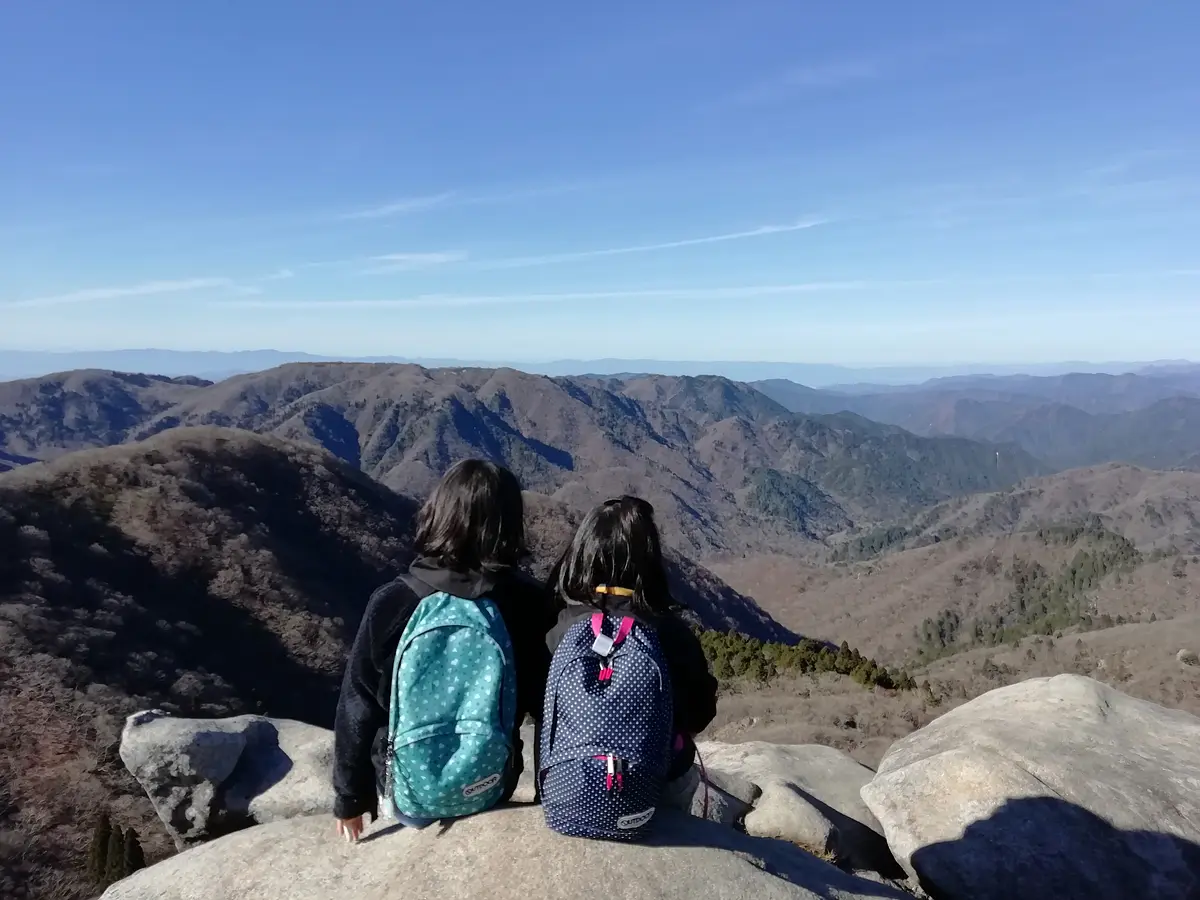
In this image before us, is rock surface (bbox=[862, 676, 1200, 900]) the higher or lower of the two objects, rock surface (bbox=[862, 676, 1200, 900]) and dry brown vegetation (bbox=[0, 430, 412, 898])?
the higher

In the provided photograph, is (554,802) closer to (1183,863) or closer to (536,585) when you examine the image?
(536,585)

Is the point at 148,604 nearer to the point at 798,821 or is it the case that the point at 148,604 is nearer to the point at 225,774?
the point at 225,774

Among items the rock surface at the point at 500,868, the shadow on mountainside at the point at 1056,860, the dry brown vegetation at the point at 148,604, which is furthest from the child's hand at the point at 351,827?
the dry brown vegetation at the point at 148,604

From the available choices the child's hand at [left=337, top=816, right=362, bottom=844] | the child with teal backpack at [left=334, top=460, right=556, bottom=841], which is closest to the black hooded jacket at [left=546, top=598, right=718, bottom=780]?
the child with teal backpack at [left=334, top=460, right=556, bottom=841]

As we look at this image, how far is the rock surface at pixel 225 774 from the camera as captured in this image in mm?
10281

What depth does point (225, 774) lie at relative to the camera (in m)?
10.8

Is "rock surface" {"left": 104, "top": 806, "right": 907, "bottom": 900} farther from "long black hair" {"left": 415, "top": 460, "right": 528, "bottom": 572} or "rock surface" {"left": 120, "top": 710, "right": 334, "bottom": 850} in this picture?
"rock surface" {"left": 120, "top": 710, "right": 334, "bottom": 850}

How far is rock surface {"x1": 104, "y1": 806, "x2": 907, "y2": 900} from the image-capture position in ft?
15.5

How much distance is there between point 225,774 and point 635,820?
28.2ft

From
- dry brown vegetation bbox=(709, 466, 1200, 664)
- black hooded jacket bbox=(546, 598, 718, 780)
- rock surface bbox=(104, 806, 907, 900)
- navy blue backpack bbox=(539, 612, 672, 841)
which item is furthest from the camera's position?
dry brown vegetation bbox=(709, 466, 1200, 664)

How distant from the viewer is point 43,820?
23906mm

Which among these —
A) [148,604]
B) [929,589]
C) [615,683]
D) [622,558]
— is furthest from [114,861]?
[929,589]

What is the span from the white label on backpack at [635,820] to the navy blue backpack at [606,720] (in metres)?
0.04

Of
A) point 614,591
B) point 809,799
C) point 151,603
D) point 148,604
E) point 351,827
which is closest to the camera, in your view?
point 614,591
